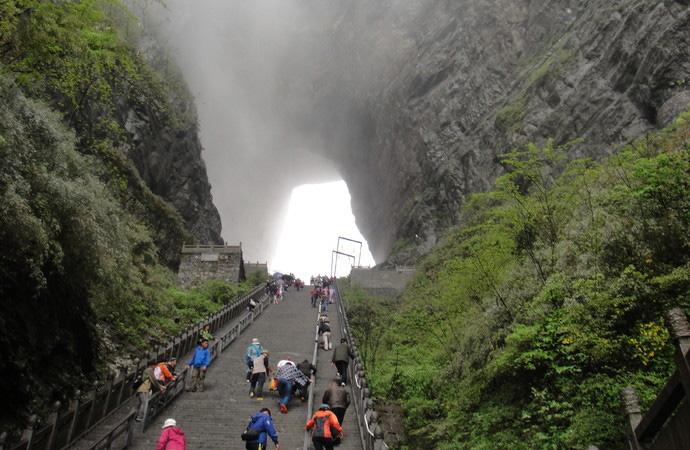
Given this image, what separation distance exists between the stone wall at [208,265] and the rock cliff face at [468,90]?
1714 cm

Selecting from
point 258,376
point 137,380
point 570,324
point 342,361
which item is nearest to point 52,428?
point 137,380

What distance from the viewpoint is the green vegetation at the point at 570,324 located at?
7285mm

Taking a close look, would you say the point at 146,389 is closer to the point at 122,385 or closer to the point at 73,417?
the point at 122,385

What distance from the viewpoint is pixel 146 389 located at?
31.7 feet

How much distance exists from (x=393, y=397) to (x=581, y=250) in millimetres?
6236

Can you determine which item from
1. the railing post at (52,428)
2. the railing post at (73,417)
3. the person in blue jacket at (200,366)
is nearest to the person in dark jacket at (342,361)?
the person in blue jacket at (200,366)

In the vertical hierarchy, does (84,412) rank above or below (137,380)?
below

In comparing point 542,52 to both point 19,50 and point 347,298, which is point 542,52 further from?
point 19,50

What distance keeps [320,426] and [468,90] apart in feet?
145

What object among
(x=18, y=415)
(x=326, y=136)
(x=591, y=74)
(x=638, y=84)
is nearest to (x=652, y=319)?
(x=18, y=415)

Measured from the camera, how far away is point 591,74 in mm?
28266

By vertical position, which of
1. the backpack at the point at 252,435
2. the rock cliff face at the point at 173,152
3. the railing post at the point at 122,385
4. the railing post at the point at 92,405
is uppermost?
the rock cliff face at the point at 173,152

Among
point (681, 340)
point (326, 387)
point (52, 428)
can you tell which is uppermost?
point (326, 387)

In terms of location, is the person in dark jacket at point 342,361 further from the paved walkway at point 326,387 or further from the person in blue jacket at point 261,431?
the person in blue jacket at point 261,431
